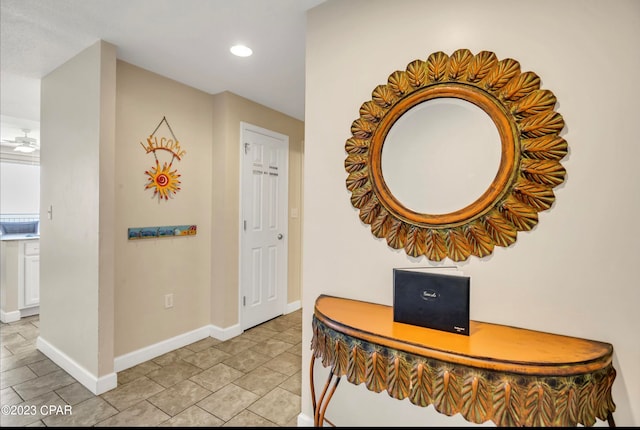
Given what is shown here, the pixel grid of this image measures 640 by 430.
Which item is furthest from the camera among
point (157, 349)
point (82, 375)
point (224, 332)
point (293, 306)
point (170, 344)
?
point (293, 306)

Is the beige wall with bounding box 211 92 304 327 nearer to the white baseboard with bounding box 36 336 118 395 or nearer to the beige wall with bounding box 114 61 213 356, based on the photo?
the beige wall with bounding box 114 61 213 356

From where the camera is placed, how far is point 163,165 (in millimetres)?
2787

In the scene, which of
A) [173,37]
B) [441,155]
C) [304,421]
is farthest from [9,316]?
[441,155]

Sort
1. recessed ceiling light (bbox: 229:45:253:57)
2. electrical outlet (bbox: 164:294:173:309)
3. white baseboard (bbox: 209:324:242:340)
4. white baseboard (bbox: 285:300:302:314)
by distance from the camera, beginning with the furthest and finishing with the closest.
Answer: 1. white baseboard (bbox: 285:300:302:314)
2. white baseboard (bbox: 209:324:242:340)
3. electrical outlet (bbox: 164:294:173:309)
4. recessed ceiling light (bbox: 229:45:253:57)

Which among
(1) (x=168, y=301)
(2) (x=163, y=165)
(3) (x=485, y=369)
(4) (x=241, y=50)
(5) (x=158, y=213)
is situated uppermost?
(4) (x=241, y=50)

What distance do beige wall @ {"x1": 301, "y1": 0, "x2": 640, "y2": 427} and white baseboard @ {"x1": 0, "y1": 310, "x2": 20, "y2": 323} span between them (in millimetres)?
4183

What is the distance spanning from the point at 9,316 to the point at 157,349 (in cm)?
226

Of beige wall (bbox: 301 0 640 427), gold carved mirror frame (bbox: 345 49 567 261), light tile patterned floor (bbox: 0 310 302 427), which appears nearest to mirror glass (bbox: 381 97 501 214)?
gold carved mirror frame (bbox: 345 49 567 261)

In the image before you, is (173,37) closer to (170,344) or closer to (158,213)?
(158,213)

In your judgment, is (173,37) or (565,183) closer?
(565,183)

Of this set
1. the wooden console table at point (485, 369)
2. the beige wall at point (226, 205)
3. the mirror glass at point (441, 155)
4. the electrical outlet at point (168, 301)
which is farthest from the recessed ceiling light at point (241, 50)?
the electrical outlet at point (168, 301)

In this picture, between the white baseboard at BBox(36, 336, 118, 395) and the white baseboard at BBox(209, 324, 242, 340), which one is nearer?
the white baseboard at BBox(36, 336, 118, 395)

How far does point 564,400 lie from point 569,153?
0.86m

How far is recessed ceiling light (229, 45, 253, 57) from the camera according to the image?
2.28 metres
